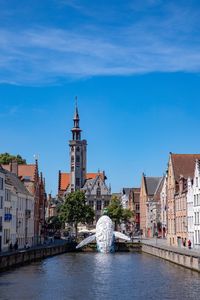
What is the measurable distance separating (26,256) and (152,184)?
280 ft

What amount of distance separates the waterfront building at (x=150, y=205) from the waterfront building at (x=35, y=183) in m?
33.6

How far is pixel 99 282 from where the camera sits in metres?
51.0

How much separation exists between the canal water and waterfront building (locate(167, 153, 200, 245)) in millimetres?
26938

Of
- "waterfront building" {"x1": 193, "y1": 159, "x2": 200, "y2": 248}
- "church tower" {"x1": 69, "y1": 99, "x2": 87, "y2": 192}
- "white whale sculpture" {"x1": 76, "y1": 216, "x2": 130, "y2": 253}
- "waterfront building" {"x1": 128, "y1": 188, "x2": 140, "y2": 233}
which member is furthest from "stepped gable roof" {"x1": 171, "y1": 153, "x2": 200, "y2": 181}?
"church tower" {"x1": 69, "y1": 99, "x2": 87, "y2": 192}

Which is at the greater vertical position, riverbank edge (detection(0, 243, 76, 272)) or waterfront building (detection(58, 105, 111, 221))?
waterfront building (detection(58, 105, 111, 221))

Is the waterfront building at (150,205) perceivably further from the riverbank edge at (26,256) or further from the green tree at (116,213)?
the riverbank edge at (26,256)

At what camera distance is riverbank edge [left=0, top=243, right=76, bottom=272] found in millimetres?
59728

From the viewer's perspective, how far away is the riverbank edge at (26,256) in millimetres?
59728

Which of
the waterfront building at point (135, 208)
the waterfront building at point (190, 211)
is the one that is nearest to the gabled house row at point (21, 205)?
the waterfront building at point (190, 211)

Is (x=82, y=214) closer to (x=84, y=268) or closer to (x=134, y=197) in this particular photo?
(x=134, y=197)


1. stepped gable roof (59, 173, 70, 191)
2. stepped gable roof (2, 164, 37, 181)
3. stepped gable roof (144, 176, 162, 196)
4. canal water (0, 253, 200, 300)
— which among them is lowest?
canal water (0, 253, 200, 300)

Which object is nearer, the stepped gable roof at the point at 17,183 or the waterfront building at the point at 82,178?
the stepped gable roof at the point at 17,183

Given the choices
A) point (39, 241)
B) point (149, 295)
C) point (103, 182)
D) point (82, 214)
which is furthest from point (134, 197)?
point (149, 295)

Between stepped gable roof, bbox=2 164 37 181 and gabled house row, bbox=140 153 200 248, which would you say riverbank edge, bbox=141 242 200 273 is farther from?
stepped gable roof, bbox=2 164 37 181
